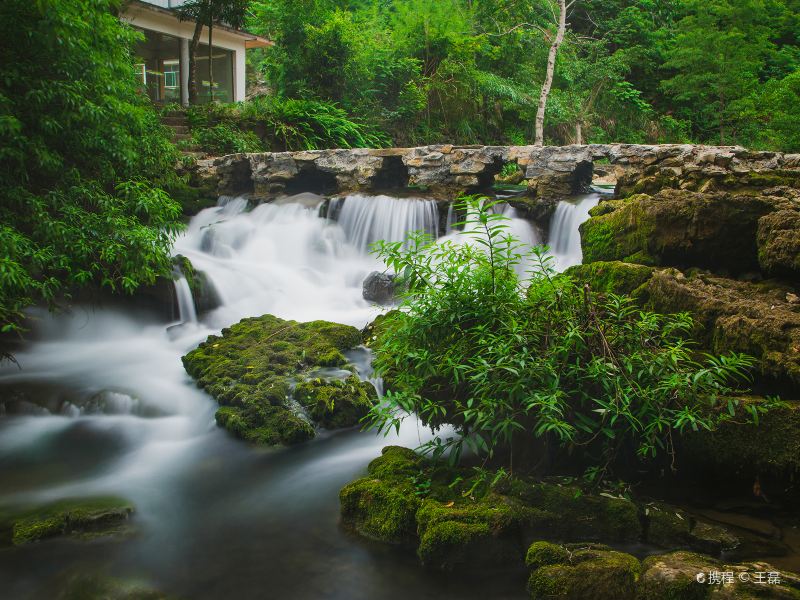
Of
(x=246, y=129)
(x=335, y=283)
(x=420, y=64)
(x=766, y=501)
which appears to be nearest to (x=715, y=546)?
Answer: (x=766, y=501)

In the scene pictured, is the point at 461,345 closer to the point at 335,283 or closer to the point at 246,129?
the point at 335,283

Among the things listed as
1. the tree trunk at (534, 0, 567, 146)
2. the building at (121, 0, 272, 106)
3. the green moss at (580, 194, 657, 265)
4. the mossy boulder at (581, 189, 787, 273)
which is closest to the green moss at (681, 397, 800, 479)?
the mossy boulder at (581, 189, 787, 273)

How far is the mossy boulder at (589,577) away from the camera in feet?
11.7

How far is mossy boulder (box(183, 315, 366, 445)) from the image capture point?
6.43 meters

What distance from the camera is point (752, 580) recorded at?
3348 mm

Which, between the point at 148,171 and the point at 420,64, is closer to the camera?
the point at 148,171

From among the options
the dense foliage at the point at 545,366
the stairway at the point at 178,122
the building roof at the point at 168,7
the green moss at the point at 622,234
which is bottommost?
the dense foliage at the point at 545,366

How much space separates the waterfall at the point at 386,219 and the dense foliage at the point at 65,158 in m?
4.55

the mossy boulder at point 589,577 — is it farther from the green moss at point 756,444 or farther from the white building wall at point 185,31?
the white building wall at point 185,31

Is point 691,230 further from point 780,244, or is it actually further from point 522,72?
point 522,72

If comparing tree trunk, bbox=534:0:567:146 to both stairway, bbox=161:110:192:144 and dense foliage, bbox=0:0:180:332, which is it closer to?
stairway, bbox=161:110:192:144

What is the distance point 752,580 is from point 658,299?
2518mm

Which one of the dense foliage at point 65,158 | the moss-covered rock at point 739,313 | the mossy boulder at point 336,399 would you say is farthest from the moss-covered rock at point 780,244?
the dense foliage at point 65,158

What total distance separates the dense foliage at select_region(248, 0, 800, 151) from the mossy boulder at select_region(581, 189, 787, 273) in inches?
474
